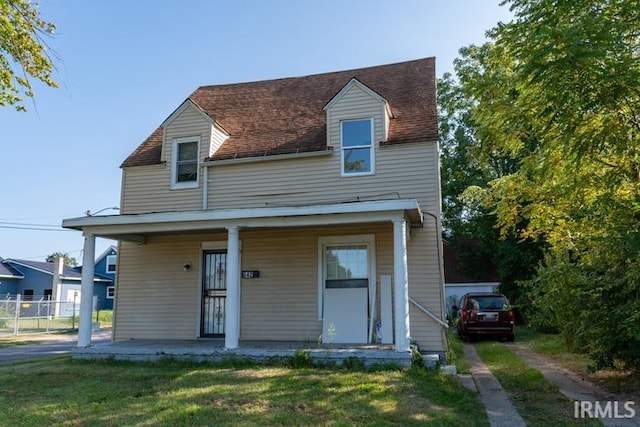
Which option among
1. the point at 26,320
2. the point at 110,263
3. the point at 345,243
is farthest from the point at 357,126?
the point at 110,263

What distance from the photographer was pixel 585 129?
23.4ft

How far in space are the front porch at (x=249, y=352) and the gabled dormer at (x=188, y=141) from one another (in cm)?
390

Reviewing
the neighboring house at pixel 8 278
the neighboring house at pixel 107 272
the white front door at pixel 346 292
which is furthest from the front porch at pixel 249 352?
the neighboring house at pixel 107 272

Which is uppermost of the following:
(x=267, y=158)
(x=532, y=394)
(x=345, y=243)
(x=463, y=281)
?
(x=267, y=158)

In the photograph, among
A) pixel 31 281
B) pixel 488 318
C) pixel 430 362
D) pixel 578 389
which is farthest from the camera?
pixel 31 281

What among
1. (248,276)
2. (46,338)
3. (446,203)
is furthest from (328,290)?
(446,203)

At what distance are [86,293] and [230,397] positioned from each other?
5075mm

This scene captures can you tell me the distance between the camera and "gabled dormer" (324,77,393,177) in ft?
34.6

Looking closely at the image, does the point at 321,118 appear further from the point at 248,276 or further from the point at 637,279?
the point at 637,279

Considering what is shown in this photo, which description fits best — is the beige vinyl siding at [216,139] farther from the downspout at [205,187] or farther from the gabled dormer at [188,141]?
the downspout at [205,187]

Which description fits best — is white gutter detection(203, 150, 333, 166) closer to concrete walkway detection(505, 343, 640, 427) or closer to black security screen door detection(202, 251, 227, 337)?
black security screen door detection(202, 251, 227, 337)

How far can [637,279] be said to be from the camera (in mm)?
6520

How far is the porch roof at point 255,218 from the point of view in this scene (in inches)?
336

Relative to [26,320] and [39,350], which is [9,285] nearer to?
[26,320]
